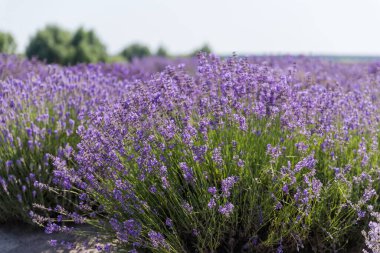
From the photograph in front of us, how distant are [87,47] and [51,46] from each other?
1436 millimetres

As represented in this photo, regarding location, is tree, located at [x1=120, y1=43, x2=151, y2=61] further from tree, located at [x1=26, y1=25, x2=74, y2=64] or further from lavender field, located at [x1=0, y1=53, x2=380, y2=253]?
lavender field, located at [x1=0, y1=53, x2=380, y2=253]

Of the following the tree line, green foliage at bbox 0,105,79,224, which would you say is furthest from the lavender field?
the tree line

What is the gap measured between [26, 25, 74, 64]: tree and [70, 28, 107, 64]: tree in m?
0.26

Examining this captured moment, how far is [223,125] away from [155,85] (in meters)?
0.50

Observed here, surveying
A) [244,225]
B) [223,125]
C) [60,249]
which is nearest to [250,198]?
[244,225]

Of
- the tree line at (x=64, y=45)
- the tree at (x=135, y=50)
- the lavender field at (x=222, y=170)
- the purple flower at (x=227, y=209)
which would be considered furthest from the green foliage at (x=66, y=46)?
A: the purple flower at (x=227, y=209)

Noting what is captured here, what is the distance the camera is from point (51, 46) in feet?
67.7

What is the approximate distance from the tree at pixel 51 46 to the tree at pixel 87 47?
0.26 metres

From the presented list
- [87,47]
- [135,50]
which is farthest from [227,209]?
[135,50]

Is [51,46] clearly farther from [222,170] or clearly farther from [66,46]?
[222,170]

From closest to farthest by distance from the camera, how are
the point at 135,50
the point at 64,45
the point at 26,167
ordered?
the point at 26,167 → the point at 64,45 → the point at 135,50

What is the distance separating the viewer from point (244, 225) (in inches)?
114

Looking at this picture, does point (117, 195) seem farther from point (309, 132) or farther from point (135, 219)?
point (309, 132)

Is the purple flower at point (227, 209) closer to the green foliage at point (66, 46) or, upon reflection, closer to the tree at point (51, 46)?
the green foliage at point (66, 46)
